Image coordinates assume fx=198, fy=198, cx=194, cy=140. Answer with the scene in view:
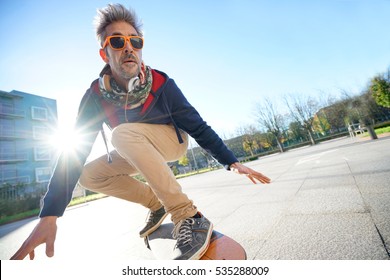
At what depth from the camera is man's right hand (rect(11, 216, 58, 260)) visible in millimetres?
1027

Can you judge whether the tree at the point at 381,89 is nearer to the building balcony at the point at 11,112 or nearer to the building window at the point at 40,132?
the building window at the point at 40,132

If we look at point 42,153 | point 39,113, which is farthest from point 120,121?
point 39,113

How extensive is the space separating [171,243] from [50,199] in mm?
A: 843

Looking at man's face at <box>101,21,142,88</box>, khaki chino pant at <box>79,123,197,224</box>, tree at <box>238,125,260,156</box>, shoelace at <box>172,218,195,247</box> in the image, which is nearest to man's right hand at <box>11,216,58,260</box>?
khaki chino pant at <box>79,123,197,224</box>

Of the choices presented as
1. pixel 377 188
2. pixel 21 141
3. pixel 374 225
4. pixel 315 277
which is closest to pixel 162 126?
pixel 315 277

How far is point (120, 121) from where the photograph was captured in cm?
176

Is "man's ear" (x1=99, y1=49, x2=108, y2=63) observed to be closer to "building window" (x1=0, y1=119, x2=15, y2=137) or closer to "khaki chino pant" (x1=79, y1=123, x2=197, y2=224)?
"khaki chino pant" (x1=79, y1=123, x2=197, y2=224)

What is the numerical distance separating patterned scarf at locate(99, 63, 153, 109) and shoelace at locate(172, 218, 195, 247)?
989mm

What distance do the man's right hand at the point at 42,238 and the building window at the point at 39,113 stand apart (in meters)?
32.8

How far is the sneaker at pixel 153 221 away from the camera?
1799 mm

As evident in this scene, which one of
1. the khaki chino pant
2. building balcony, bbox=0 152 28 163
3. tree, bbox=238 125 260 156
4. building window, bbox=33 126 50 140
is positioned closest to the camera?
the khaki chino pant

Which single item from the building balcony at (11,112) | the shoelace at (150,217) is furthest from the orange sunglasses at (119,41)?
the building balcony at (11,112)

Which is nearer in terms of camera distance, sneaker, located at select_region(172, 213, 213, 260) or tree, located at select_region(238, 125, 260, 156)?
sneaker, located at select_region(172, 213, 213, 260)

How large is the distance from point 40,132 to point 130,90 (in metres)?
32.8
